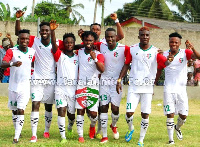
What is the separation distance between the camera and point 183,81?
29.0ft

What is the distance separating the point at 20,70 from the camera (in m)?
8.40

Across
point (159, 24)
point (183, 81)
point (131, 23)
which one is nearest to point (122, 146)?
point (183, 81)

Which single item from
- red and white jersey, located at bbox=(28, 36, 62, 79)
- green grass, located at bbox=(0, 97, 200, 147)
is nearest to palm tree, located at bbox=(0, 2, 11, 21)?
green grass, located at bbox=(0, 97, 200, 147)

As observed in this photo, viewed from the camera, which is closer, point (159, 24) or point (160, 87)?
point (160, 87)

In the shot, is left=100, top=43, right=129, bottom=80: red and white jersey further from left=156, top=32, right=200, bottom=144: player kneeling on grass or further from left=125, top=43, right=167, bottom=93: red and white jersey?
left=156, top=32, right=200, bottom=144: player kneeling on grass

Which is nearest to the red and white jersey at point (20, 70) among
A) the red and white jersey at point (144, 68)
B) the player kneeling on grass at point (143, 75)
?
the player kneeling on grass at point (143, 75)

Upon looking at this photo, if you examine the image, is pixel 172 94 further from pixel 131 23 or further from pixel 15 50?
pixel 131 23

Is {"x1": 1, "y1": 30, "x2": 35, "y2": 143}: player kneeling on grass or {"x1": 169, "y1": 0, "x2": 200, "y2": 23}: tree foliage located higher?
{"x1": 169, "y1": 0, "x2": 200, "y2": 23}: tree foliage

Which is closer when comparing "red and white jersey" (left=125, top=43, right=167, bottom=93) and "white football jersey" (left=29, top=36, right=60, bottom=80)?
"red and white jersey" (left=125, top=43, right=167, bottom=93)

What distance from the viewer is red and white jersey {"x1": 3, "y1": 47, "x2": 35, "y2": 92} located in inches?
329

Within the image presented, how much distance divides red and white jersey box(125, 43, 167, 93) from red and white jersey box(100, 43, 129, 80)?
39cm

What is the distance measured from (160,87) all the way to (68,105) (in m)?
8.92

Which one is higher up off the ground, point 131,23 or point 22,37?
point 131,23

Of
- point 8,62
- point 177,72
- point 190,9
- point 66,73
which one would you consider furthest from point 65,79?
point 190,9
